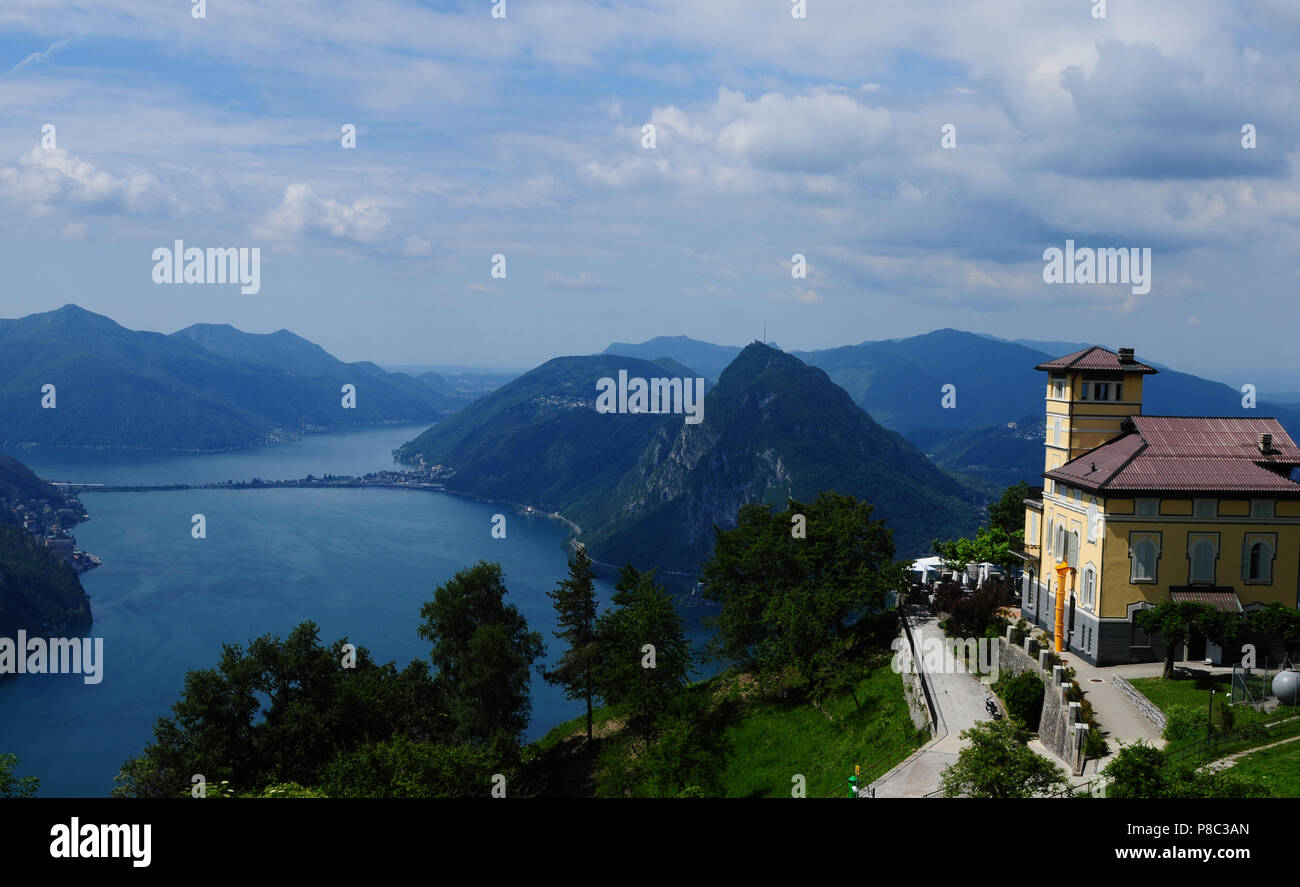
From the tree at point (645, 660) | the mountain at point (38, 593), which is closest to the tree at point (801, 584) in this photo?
the tree at point (645, 660)

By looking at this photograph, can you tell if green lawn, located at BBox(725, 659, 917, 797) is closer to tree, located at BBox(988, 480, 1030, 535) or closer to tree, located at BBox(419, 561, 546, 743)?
tree, located at BBox(419, 561, 546, 743)

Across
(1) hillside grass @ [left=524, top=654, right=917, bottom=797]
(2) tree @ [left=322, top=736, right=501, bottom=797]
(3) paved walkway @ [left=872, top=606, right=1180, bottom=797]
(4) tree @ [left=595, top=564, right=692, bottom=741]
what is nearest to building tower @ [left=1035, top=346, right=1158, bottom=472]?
(3) paved walkway @ [left=872, top=606, right=1180, bottom=797]

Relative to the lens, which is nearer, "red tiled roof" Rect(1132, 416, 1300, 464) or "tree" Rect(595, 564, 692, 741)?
"red tiled roof" Rect(1132, 416, 1300, 464)

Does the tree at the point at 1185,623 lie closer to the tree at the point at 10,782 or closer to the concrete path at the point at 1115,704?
the concrete path at the point at 1115,704

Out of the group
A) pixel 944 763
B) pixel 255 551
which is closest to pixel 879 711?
pixel 944 763

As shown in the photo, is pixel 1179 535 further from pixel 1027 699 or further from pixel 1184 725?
pixel 1184 725
